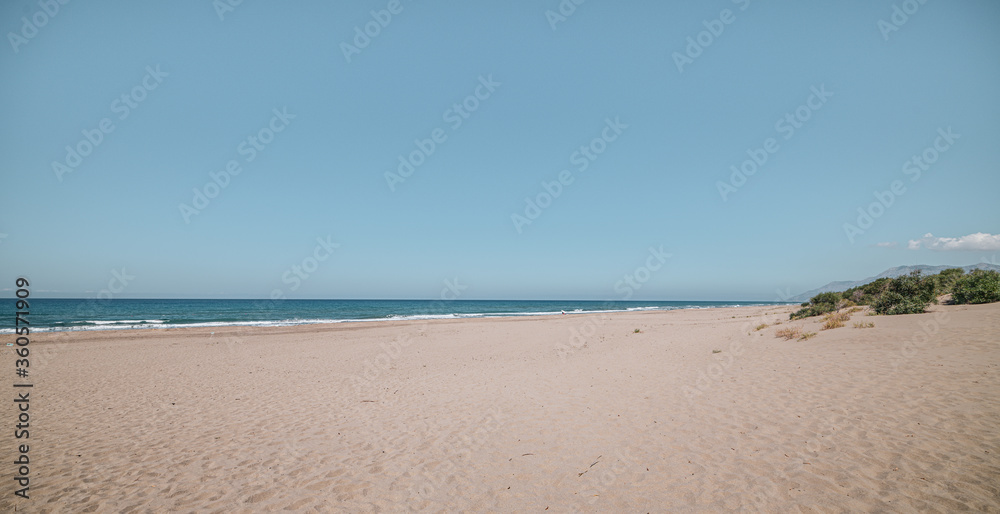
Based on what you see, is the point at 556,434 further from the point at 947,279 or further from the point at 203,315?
the point at 203,315

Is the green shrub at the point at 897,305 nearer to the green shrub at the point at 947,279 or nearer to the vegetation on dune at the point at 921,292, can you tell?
the vegetation on dune at the point at 921,292

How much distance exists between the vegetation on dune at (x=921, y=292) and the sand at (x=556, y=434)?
3881 millimetres

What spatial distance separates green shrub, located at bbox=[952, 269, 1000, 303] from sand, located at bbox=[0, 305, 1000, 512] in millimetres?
5829

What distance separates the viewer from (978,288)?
18.2 m

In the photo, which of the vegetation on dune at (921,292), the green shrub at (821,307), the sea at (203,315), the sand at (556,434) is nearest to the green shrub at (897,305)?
the vegetation on dune at (921,292)

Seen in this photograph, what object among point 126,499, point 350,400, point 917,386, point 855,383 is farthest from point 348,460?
point 917,386

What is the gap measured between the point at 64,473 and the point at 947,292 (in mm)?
37160

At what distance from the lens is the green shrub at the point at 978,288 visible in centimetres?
1803

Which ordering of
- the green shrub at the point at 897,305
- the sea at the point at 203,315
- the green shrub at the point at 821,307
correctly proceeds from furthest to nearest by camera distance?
the sea at the point at 203,315
the green shrub at the point at 821,307
the green shrub at the point at 897,305

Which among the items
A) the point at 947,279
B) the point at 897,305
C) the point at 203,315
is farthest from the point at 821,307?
the point at 203,315

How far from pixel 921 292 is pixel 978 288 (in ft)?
6.84

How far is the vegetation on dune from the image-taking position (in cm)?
1798

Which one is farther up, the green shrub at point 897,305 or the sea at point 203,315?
the sea at point 203,315

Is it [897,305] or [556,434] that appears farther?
[897,305]
